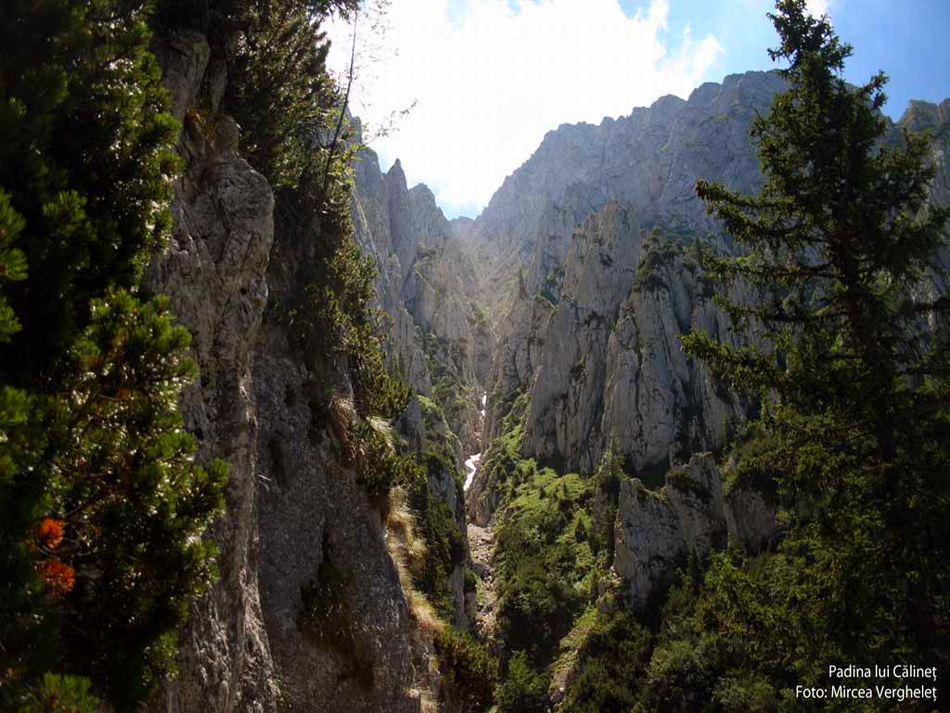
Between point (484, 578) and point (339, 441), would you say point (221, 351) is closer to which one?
point (339, 441)

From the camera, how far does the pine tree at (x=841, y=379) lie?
864 centimetres

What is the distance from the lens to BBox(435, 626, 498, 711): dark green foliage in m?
15.9

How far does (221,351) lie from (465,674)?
12.6 meters

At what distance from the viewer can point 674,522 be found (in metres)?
56.1

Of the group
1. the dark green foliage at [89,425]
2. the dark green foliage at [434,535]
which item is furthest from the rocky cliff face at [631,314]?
the dark green foliage at [89,425]

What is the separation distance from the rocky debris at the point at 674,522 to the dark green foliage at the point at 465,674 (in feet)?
138

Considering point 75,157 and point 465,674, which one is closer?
point 75,157

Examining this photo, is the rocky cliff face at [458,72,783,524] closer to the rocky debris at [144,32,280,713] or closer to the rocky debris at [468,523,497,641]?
the rocky debris at [468,523,497,641]

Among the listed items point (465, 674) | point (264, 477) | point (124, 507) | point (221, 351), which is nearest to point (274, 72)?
point (221, 351)

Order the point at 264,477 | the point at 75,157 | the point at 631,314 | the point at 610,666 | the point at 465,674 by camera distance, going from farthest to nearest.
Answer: the point at 631,314 → the point at 610,666 → the point at 465,674 → the point at 264,477 → the point at 75,157

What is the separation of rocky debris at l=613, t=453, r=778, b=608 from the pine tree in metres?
46.9

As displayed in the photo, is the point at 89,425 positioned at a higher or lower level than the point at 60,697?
higher

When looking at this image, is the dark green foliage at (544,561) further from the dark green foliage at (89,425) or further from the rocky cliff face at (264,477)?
the dark green foliage at (89,425)

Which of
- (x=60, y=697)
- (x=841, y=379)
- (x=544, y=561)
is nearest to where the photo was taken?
(x=60, y=697)
